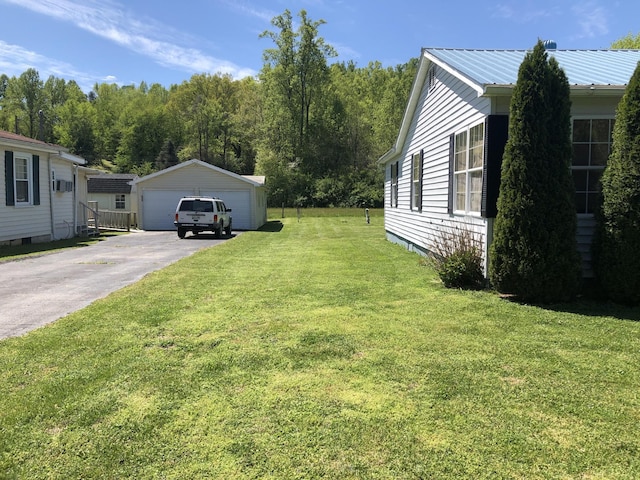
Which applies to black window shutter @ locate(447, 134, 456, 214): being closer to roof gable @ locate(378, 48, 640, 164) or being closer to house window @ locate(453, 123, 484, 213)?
house window @ locate(453, 123, 484, 213)

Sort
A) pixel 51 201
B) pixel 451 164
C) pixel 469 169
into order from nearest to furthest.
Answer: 1. pixel 469 169
2. pixel 451 164
3. pixel 51 201

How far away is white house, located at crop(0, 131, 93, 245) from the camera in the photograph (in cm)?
1316

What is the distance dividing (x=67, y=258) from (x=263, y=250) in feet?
16.5

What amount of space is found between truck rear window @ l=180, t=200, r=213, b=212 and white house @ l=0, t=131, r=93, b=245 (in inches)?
162

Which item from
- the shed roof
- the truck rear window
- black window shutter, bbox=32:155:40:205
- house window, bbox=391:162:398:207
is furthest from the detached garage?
the shed roof

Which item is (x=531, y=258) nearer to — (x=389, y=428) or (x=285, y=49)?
(x=389, y=428)

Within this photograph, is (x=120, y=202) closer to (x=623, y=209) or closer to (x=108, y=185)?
(x=108, y=185)

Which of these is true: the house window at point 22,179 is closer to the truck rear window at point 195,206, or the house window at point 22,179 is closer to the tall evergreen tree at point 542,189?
the truck rear window at point 195,206

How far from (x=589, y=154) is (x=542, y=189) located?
5.99 feet

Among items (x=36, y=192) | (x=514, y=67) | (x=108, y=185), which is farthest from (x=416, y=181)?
(x=108, y=185)

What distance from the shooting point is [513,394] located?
10.9ft

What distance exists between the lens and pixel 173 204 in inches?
936

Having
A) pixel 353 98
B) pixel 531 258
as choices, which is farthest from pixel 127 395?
pixel 353 98

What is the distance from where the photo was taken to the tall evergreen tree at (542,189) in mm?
5836
